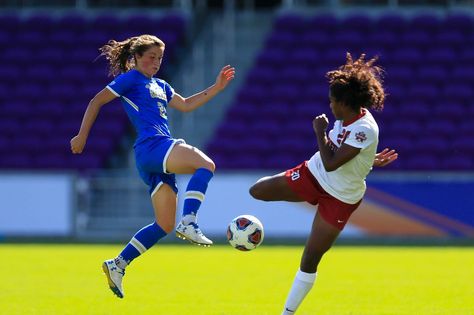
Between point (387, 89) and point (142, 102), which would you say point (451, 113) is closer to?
point (387, 89)

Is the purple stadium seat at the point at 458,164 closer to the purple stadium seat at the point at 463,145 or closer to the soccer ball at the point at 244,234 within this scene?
the purple stadium seat at the point at 463,145

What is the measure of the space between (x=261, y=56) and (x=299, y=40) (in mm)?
1031

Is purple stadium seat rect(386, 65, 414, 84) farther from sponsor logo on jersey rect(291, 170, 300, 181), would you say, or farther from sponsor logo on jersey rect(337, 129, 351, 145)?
sponsor logo on jersey rect(337, 129, 351, 145)

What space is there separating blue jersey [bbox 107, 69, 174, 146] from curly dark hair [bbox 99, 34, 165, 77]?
225 mm

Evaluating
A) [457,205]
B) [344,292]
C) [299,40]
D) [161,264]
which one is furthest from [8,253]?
[299,40]

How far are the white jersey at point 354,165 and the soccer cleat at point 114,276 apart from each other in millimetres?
1977

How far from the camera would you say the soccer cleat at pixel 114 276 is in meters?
8.25

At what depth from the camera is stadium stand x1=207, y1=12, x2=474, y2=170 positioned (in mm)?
20609

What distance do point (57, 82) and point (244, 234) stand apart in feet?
→ 51.4

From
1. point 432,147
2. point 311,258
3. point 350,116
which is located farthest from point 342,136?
point 432,147

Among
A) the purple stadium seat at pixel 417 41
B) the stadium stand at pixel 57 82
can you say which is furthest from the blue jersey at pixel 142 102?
the purple stadium seat at pixel 417 41

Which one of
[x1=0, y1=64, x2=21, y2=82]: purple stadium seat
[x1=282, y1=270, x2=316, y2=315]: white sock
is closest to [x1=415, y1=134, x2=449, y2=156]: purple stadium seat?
[x1=0, y1=64, x2=21, y2=82]: purple stadium seat

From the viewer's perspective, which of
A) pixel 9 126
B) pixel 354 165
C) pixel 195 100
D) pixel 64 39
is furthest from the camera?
pixel 64 39

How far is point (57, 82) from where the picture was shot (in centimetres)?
2286
